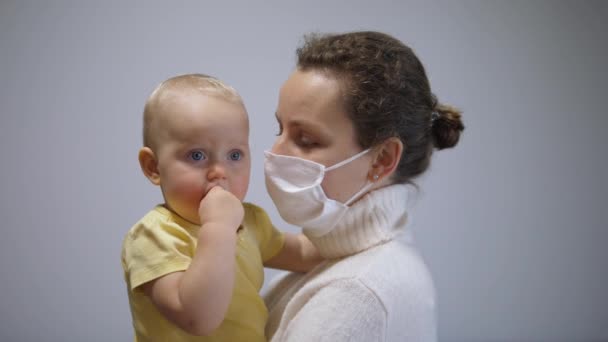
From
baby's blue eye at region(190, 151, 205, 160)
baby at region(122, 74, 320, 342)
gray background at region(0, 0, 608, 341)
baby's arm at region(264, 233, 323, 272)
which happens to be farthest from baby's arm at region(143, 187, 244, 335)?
gray background at region(0, 0, 608, 341)

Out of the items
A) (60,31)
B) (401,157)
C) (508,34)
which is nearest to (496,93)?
(508,34)

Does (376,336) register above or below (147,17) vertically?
below

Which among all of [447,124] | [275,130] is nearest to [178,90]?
[447,124]

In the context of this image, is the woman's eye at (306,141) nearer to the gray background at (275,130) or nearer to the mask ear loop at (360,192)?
the mask ear loop at (360,192)

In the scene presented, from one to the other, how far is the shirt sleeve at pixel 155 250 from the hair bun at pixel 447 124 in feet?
2.52

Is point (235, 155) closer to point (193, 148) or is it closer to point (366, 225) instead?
point (193, 148)

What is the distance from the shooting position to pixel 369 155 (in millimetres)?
1319

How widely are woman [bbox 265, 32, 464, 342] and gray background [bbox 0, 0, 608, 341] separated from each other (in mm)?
1100

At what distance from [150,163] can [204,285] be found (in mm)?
364

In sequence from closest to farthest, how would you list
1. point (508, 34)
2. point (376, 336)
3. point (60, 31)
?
point (376, 336) < point (60, 31) < point (508, 34)

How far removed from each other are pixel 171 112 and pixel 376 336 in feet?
2.14

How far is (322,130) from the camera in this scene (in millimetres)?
1258

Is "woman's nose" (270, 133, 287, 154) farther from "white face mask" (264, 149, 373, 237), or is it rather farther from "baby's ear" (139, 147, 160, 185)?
"baby's ear" (139, 147, 160, 185)

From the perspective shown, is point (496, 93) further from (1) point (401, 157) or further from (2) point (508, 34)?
(1) point (401, 157)
